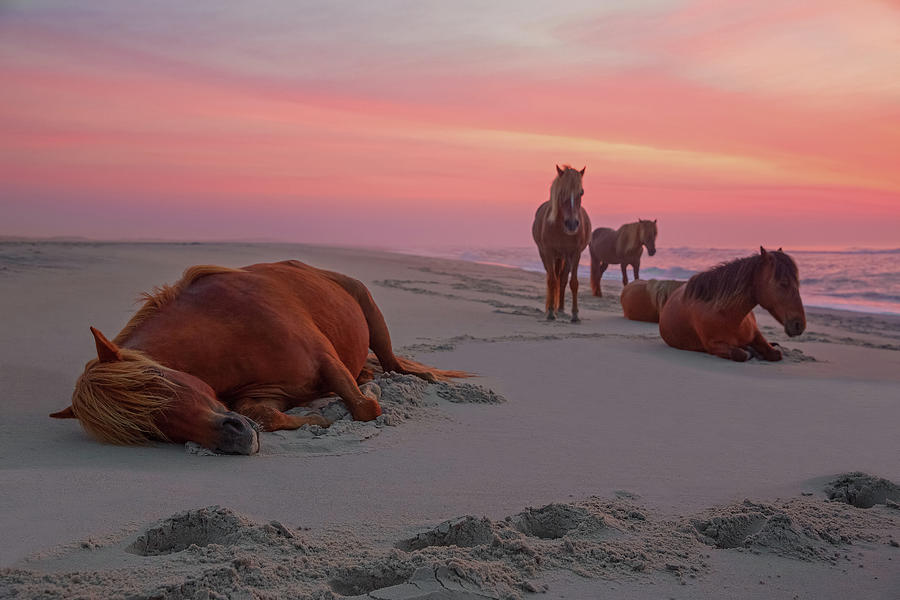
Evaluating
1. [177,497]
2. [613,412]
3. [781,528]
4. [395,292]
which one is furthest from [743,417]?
[395,292]

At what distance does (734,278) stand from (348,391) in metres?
4.66

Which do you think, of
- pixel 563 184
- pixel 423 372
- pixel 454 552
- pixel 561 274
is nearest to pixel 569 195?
pixel 563 184

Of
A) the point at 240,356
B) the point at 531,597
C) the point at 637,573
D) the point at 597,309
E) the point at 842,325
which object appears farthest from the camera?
the point at 597,309

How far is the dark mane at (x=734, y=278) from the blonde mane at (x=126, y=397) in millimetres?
5574

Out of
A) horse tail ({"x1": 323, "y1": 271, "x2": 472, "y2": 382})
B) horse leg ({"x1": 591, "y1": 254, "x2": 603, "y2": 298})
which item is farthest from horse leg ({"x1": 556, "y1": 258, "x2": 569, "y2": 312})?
horse tail ({"x1": 323, "y1": 271, "x2": 472, "y2": 382})

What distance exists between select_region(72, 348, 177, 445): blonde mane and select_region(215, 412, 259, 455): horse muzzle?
0.91ft

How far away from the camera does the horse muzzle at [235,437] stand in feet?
10.5

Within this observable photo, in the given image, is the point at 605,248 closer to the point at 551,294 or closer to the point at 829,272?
the point at 551,294

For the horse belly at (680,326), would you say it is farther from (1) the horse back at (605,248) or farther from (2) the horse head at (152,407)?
(1) the horse back at (605,248)

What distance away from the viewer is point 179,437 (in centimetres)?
331

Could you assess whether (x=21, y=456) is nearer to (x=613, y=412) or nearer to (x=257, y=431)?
(x=257, y=431)

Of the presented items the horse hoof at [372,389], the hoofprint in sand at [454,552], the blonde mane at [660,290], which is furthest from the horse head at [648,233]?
the hoofprint in sand at [454,552]

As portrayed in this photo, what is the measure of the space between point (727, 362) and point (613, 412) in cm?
291

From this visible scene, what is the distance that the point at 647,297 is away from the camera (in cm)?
1041
